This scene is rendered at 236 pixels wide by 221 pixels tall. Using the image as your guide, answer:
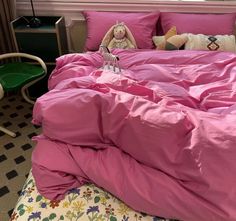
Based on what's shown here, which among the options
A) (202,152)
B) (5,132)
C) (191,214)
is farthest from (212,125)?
(5,132)

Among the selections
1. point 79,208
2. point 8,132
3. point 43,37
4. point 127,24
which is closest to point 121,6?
point 127,24

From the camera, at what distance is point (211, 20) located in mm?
2125

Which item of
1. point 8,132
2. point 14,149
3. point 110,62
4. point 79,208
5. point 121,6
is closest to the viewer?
point 79,208

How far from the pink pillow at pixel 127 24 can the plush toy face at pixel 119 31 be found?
4.9 inches

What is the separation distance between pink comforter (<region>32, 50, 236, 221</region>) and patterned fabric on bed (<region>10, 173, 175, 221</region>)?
0.03 m

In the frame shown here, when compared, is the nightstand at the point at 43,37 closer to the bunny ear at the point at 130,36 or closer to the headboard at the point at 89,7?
the headboard at the point at 89,7

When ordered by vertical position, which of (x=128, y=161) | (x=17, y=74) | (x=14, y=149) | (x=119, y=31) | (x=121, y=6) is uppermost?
(x=121, y=6)

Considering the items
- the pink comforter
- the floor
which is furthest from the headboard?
the pink comforter

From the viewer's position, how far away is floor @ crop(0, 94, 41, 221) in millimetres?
1593

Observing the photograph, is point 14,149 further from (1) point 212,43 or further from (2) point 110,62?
(1) point 212,43

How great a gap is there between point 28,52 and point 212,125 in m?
1.84

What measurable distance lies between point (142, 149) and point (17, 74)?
1.49 m

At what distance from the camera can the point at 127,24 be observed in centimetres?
220

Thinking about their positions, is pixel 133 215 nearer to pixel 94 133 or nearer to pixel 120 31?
pixel 94 133
